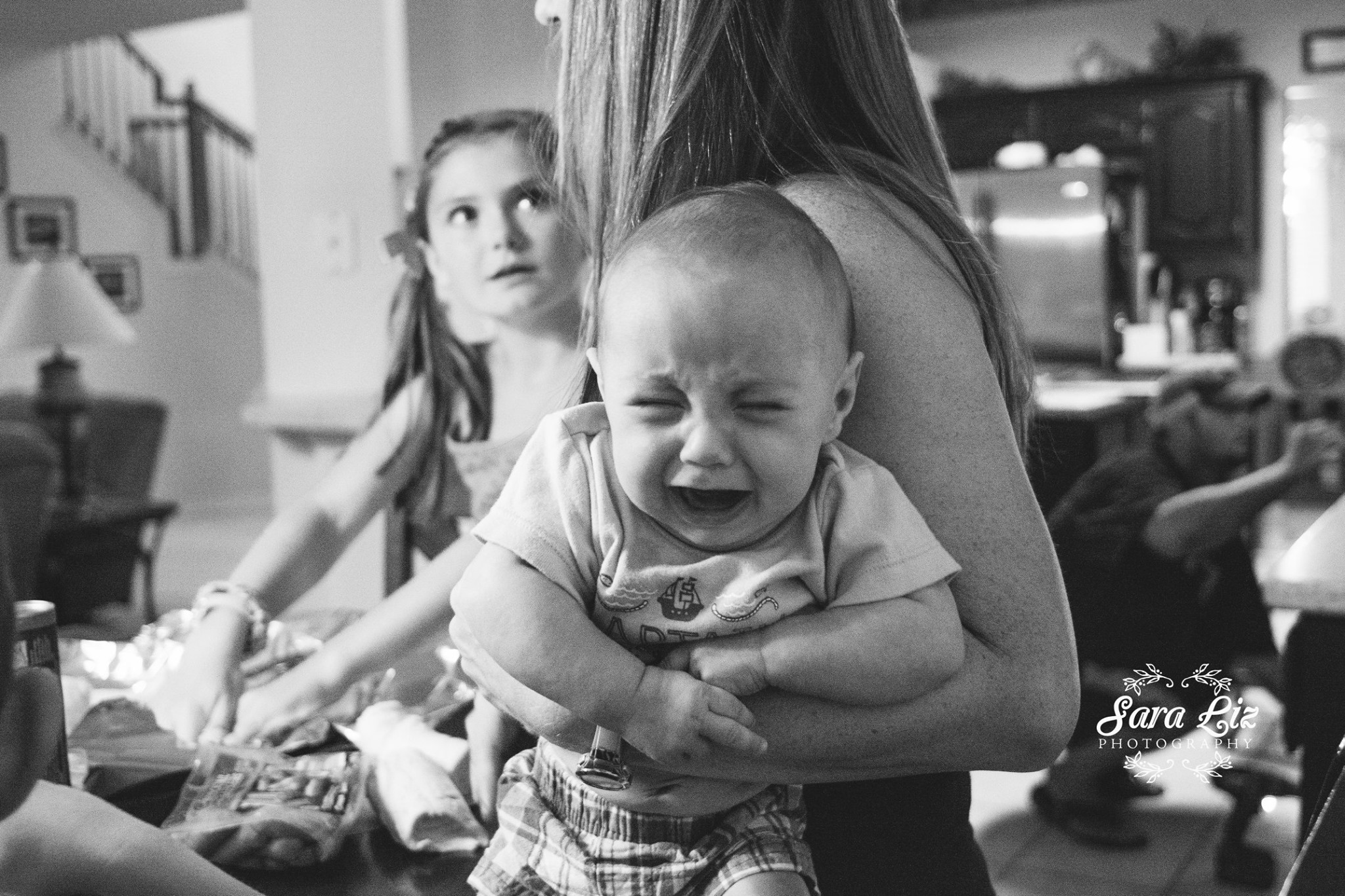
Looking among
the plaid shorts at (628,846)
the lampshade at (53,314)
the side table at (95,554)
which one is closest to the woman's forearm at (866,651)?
the plaid shorts at (628,846)

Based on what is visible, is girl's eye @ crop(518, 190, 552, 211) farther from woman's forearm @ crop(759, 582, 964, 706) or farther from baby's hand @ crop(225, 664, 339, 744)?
woman's forearm @ crop(759, 582, 964, 706)

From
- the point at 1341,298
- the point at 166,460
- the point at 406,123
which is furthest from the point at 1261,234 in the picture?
the point at 166,460

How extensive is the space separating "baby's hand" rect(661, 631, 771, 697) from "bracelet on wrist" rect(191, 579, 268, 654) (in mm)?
809

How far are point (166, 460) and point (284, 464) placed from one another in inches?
268

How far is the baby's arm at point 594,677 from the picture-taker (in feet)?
2.83

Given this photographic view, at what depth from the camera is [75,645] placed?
1.69 meters

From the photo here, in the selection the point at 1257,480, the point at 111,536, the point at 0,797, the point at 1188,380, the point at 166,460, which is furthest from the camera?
the point at 166,460

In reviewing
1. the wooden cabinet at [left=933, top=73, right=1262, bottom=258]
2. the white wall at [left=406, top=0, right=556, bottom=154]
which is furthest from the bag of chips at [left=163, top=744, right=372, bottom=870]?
the wooden cabinet at [left=933, top=73, right=1262, bottom=258]

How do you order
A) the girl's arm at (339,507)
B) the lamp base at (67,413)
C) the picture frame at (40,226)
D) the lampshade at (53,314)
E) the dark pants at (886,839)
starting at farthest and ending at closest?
1. the picture frame at (40,226)
2. the lampshade at (53,314)
3. the lamp base at (67,413)
4. the girl's arm at (339,507)
5. the dark pants at (886,839)

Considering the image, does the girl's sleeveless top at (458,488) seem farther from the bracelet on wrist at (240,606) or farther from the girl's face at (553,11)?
the girl's face at (553,11)

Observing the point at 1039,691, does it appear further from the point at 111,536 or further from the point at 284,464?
the point at 111,536

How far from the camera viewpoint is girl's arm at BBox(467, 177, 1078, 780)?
2.98 feet

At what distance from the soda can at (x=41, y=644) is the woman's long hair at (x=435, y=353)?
91cm

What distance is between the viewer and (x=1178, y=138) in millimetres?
8570
